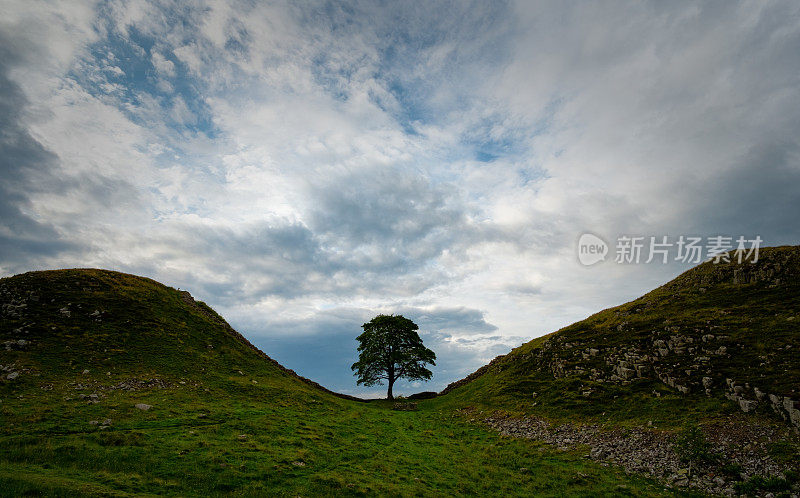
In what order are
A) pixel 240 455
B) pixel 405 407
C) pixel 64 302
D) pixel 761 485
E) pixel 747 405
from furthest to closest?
1. pixel 405 407
2. pixel 64 302
3. pixel 747 405
4. pixel 240 455
5. pixel 761 485

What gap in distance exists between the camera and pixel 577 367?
43.0 m

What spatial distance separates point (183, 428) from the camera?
24.7 m

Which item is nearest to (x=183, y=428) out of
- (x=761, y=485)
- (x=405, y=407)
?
(x=761, y=485)

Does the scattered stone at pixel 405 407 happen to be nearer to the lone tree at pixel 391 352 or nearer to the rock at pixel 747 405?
the lone tree at pixel 391 352

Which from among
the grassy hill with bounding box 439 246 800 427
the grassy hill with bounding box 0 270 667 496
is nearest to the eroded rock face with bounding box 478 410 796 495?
the grassy hill with bounding box 0 270 667 496

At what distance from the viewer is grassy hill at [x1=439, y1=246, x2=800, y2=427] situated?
28.7 metres

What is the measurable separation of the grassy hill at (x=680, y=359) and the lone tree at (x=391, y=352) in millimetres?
14593

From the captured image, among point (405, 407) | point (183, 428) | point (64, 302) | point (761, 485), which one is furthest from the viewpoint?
point (405, 407)

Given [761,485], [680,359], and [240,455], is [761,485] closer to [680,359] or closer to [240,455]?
[680,359]

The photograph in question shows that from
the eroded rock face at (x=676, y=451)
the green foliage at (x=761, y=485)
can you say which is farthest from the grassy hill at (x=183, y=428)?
the green foliage at (x=761, y=485)

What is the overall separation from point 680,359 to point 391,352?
47.6 meters

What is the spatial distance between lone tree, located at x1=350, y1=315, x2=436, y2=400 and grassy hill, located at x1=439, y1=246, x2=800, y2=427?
47.9 feet

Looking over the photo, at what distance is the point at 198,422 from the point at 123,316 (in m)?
27.5

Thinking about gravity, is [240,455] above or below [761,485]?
above
